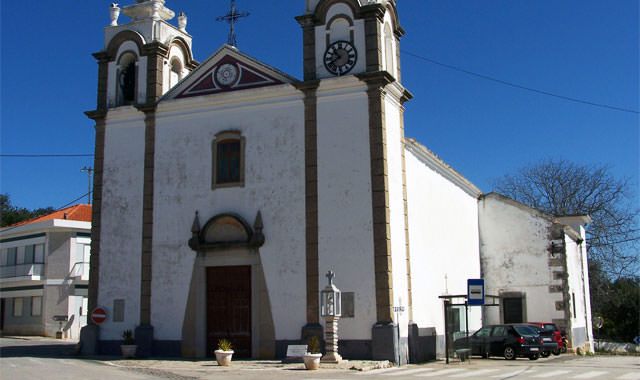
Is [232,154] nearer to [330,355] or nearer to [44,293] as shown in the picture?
[330,355]

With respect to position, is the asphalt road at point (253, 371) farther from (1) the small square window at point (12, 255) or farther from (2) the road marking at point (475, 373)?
(1) the small square window at point (12, 255)

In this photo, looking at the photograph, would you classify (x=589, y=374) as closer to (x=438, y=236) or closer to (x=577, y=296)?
(x=438, y=236)

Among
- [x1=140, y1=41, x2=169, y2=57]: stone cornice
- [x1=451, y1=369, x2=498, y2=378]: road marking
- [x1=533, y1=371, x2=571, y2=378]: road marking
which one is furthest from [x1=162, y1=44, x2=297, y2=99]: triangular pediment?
[x1=533, y1=371, x2=571, y2=378]: road marking

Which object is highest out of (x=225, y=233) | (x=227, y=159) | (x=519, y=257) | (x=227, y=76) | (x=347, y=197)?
(x=227, y=76)

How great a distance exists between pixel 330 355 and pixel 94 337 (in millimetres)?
8801

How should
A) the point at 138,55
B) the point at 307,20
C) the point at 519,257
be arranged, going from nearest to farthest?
the point at 307,20 < the point at 138,55 < the point at 519,257

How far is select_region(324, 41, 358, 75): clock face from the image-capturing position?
21.1 meters

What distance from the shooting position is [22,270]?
122ft

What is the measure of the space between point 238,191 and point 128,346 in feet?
19.4

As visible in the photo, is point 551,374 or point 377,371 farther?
point 377,371

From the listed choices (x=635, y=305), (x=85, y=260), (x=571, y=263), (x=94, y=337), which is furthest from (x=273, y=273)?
(x=635, y=305)

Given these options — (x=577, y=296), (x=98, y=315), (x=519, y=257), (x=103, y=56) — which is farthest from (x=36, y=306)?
(x=577, y=296)

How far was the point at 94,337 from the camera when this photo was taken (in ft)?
73.1

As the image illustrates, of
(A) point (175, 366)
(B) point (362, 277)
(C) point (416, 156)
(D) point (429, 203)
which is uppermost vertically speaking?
(C) point (416, 156)
